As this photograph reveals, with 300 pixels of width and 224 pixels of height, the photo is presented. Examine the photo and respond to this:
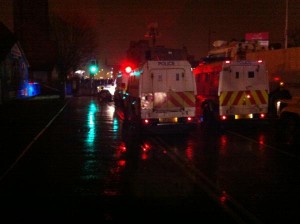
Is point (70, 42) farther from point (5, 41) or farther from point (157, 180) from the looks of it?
point (157, 180)

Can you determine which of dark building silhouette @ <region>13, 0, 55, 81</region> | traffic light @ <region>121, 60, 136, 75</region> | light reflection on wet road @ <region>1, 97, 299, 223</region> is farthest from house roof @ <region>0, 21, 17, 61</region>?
light reflection on wet road @ <region>1, 97, 299, 223</region>

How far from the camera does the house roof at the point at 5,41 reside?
3819cm

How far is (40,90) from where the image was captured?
185 feet

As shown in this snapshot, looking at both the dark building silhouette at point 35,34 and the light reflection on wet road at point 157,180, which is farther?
the dark building silhouette at point 35,34

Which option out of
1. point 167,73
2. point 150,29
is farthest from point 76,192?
point 150,29

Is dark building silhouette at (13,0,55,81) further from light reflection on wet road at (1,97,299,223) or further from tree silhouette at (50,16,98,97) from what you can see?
light reflection on wet road at (1,97,299,223)

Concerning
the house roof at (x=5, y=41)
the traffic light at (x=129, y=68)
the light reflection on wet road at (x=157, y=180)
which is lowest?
the light reflection on wet road at (x=157, y=180)

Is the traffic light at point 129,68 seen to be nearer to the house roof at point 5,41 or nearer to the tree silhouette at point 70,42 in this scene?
the house roof at point 5,41

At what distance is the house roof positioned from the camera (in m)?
38.2

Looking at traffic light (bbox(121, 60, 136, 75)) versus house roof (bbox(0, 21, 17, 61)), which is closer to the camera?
traffic light (bbox(121, 60, 136, 75))

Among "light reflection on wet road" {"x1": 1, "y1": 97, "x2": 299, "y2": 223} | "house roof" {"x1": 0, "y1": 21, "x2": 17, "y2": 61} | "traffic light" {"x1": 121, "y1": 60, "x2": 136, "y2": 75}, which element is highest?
"house roof" {"x1": 0, "y1": 21, "x2": 17, "y2": 61}

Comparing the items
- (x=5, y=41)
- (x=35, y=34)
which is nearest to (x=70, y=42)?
(x=35, y=34)

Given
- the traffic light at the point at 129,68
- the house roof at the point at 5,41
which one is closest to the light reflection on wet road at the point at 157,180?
the traffic light at the point at 129,68

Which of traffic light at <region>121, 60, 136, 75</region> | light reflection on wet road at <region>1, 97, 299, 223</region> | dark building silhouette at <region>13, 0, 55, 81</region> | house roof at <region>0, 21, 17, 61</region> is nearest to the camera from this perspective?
light reflection on wet road at <region>1, 97, 299, 223</region>
